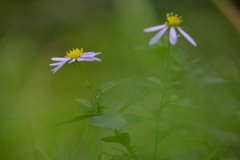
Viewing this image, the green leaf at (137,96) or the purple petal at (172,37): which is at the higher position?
the purple petal at (172,37)

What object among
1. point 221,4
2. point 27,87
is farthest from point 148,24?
point 27,87

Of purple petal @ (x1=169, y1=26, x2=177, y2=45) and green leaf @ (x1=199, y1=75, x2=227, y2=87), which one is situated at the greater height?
purple petal @ (x1=169, y1=26, x2=177, y2=45)

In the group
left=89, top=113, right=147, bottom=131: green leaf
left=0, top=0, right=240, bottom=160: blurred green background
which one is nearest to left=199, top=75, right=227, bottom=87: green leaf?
left=0, top=0, right=240, bottom=160: blurred green background

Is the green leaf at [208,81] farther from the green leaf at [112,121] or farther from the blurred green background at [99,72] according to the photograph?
the green leaf at [112,121]

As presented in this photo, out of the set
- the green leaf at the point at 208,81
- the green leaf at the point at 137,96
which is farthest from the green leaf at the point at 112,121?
the green leaf at the point at 208,81

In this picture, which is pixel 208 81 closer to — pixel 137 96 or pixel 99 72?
pixel 137 96

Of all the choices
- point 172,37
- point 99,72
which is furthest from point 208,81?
point 99,72

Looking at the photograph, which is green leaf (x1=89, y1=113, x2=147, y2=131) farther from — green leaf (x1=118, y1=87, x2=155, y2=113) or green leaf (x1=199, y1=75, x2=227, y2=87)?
green leaf (x1=199, y1=75, x2=227, y2=87)

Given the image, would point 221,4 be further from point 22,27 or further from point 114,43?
point 22,27
